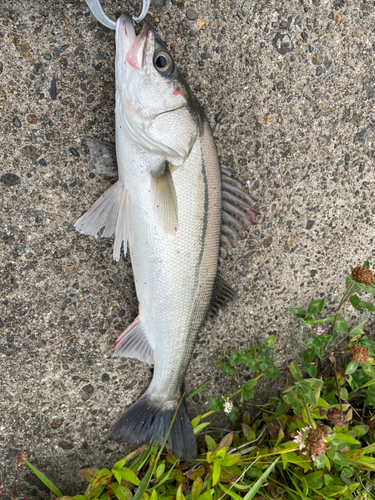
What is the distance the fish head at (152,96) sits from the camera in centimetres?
128

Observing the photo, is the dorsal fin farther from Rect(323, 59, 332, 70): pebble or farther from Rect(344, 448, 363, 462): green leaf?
Rect(344, 448, 363, 462): green leaf

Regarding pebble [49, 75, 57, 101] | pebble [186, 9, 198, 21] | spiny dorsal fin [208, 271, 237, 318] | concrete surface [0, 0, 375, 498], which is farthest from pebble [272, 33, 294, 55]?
spiny dorsal fin [208, 271, 237, 318]

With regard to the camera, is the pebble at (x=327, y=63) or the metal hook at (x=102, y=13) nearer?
the metal hook at (x=102, y=13)

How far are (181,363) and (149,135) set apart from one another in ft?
3.55

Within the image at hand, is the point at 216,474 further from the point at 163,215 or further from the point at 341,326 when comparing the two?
the point at 163,215

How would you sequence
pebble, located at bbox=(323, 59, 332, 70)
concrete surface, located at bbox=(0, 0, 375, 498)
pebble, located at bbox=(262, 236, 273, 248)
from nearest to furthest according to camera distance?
1. concrete surface, located at bbox=(0, 0, 375, 498)
2. pebble, located at bbox=(323, 59, 332, 70)
3. pebble, located at bbox=(262, 236, 273, 248)

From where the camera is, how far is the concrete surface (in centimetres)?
150

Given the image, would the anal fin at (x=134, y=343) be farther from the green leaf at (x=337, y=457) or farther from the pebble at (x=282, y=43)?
the pebble at (x=282, y=43)

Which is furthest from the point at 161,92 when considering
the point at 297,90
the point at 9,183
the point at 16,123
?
the point at 297,90

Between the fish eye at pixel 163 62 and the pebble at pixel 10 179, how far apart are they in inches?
32.2

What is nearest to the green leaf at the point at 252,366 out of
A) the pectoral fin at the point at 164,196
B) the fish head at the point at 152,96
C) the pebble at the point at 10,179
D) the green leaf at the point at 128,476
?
the green leaf at the point at 128,476

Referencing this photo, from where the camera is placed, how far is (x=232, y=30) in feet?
5.52

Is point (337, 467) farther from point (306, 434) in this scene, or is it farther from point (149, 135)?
point (149, 135)

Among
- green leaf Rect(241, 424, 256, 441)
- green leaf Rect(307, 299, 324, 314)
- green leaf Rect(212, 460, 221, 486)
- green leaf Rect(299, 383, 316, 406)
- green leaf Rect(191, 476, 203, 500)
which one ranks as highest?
green leaf Rect(307, 299, 324, 314)
